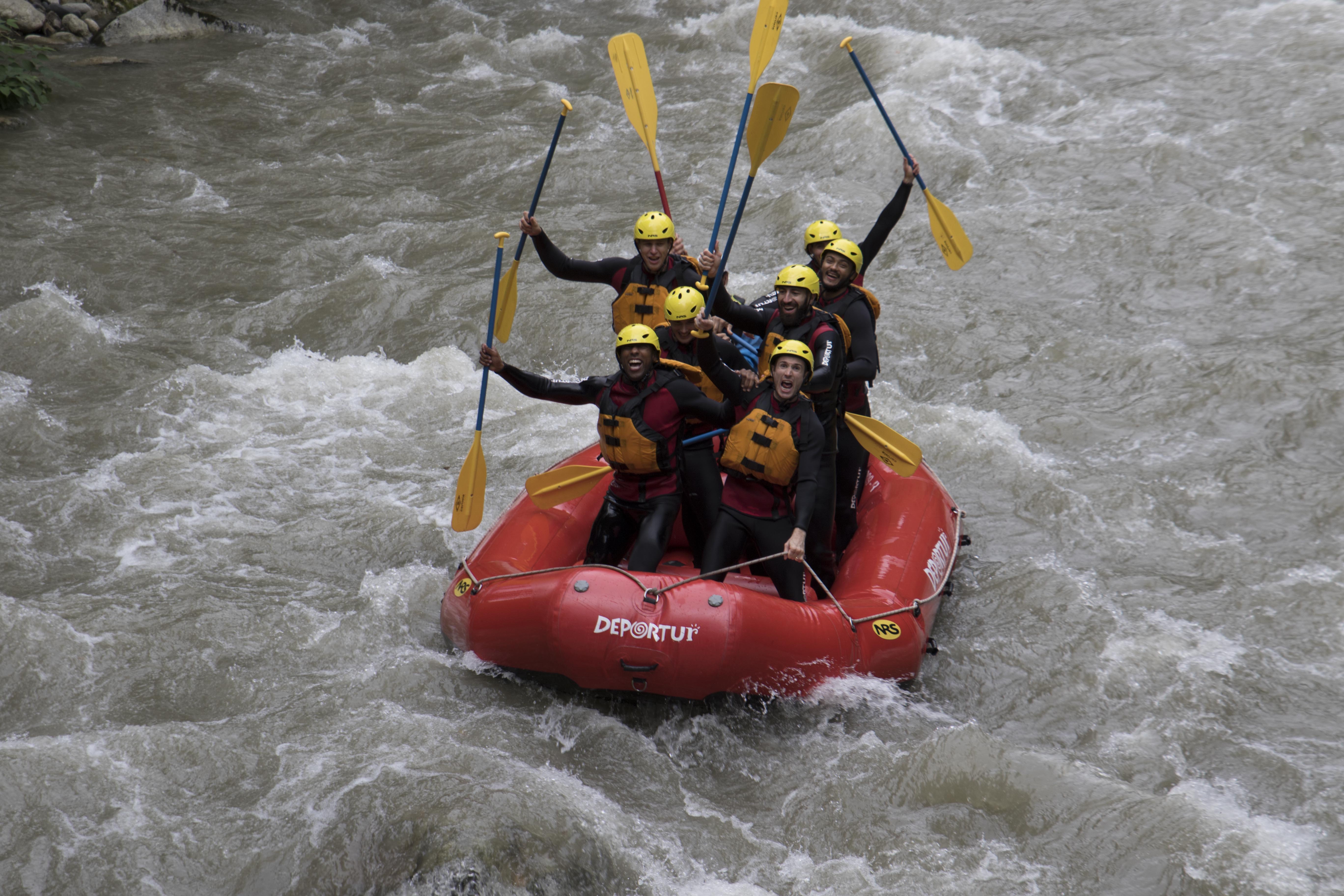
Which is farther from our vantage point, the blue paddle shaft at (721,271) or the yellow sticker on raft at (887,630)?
the blue paddle shaft at (721,271)

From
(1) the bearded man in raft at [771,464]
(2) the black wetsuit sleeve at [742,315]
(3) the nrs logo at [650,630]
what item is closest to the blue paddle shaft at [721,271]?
(2) the black wetsuit sleeve at [742,315]

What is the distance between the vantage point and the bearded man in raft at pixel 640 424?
4.17 metres

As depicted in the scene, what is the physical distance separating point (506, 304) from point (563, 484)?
0.91 metres

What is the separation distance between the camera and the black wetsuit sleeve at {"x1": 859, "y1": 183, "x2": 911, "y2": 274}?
489cm

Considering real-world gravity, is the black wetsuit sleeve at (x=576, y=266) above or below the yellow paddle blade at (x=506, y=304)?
above

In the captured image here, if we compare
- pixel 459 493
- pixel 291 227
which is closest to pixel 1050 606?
pixel 459 493

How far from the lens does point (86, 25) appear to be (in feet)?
40.2

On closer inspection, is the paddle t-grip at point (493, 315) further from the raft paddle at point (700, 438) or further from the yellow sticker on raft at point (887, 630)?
the yellow sticker on raft at point (887, 630)

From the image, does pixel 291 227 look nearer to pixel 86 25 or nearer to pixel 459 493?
pixel 459 493

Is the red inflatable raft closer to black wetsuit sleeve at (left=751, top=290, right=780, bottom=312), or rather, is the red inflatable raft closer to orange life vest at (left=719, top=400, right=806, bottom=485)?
orange life vest at (left=719, top=400, right=806, bottom=485)

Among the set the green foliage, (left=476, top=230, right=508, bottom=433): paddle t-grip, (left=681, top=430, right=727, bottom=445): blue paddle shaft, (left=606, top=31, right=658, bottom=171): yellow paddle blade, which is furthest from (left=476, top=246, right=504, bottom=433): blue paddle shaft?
the green foliage

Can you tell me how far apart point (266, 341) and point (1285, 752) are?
597 cm

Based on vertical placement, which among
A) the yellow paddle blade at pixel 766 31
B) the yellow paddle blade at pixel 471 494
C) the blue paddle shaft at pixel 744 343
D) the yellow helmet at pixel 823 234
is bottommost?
the yellow paddle blade at pixel 471 494

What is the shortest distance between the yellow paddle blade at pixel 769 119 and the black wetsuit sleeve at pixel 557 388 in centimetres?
138
